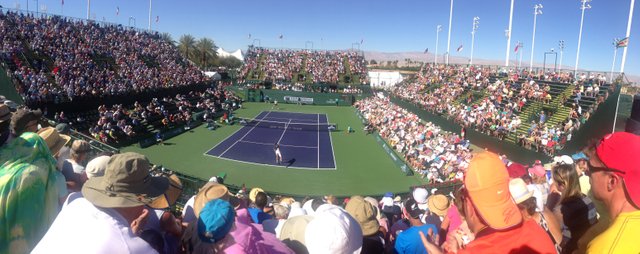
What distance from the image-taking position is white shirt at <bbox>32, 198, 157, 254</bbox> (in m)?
1.91

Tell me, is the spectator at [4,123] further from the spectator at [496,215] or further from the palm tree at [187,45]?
the palm tree at [187,45]

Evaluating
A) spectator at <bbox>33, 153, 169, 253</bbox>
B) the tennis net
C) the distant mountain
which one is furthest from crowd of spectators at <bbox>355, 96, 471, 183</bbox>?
the distant mountain

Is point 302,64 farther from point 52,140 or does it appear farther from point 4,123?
point 4,123

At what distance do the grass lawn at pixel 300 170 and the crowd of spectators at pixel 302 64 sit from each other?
33954 millimetres

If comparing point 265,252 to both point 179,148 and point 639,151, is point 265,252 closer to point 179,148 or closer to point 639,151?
point 639,151

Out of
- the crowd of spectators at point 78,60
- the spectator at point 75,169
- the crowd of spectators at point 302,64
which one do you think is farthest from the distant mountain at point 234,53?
the spectator at point 75,169

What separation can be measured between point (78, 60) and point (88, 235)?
32259 mm

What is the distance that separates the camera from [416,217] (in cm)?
508

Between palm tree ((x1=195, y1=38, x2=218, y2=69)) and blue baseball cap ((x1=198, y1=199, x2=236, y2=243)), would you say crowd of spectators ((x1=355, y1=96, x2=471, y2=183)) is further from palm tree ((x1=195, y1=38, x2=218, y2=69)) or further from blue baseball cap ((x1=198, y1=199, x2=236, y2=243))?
palm tree ((x1=195, y1=38, x2=218, y2=69))

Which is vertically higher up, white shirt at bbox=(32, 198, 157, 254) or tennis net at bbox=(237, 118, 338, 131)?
white shirt at bbox=(32, 198, 157, 254)

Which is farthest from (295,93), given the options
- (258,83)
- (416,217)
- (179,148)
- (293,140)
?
(416,217)

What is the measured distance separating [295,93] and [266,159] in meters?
30.6

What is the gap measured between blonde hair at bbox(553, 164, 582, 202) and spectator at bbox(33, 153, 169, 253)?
418 cm

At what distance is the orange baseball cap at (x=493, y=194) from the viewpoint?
213 centimetres
